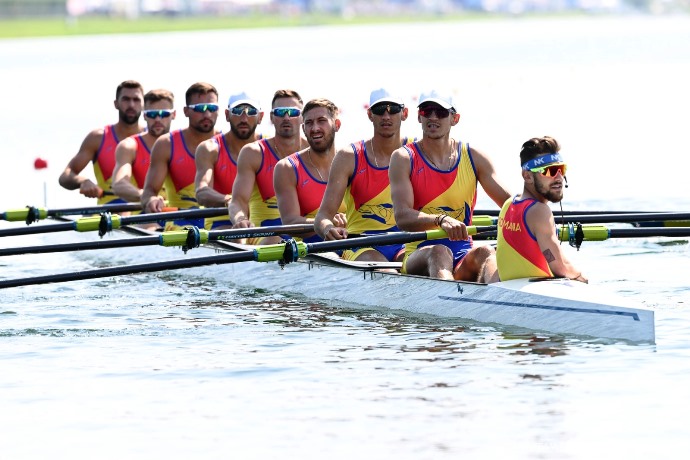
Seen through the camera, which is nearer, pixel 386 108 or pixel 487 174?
pixel 487 174

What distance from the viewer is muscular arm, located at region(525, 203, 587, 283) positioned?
30.4ft

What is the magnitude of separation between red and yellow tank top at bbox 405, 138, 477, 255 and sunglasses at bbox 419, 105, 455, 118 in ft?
1.02

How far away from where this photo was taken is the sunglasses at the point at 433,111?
10.7 m

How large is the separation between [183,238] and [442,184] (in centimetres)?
221

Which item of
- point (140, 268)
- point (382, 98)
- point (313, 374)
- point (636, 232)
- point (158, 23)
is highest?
point (158, 23)

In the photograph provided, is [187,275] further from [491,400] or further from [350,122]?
[350,122]

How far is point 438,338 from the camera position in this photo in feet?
32.7

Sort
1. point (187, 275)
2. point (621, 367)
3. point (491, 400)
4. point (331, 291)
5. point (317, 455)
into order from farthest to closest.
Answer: point (187, 275) < point (331, 291) < point (621, 367) < point (491, 400) < point (317, 455)

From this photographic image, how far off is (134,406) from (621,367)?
2.90 meters

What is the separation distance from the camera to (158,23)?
428 feet

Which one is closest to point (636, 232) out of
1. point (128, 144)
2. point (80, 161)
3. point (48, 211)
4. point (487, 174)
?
point (487, 174)

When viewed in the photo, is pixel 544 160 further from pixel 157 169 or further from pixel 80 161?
pixel 80 161

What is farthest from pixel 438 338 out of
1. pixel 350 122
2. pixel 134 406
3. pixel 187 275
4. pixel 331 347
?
pixel 350 122

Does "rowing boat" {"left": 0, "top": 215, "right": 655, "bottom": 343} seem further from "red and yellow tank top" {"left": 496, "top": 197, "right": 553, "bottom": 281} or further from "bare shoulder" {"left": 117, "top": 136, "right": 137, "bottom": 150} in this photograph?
"bare shoulder" {"left": 117, "top": 136, "right": 137, "bottom": 150}
